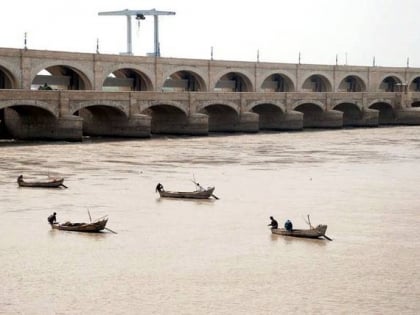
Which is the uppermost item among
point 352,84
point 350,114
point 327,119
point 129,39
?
point 129,39

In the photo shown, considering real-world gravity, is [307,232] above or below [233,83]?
below

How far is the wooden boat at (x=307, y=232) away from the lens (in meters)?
27.3

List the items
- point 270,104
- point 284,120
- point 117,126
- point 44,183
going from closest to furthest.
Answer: point 44,183 → point 117,126 → point 270,104 → point 284,120

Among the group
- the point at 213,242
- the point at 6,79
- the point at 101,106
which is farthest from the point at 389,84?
the point at 213,242

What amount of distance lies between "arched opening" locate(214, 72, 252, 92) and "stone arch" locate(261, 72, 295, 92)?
4.66 m

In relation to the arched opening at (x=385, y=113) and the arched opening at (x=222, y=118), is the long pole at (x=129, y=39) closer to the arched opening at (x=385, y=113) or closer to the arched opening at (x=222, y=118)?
the arched opening at (x=385, y=113)

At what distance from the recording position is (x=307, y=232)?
90.6 ft

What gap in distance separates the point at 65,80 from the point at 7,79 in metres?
9.02

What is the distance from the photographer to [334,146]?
221 ft

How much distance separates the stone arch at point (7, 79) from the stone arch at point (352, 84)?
2076 inches

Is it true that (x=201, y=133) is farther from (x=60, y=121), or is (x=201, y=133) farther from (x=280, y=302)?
(x=280, y=302)

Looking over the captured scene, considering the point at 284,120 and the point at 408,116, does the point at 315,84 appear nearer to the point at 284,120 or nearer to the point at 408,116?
the point at 408,116

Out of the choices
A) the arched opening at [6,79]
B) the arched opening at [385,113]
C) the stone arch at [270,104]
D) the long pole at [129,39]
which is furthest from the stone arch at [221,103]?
the long pole at [129,39]

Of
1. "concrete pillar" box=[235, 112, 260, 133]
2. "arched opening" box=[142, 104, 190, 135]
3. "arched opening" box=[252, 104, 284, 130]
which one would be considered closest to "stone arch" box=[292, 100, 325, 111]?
"arched opening" box=[252, 104, 284, 130]
